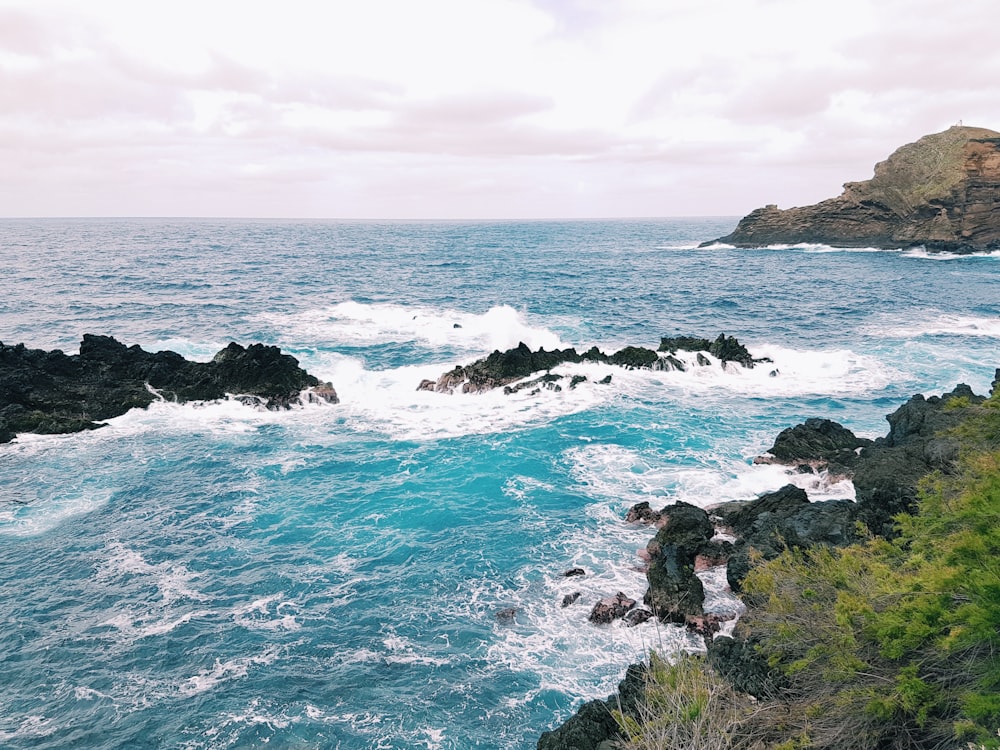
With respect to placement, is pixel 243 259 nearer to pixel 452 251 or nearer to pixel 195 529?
pixel 452 251

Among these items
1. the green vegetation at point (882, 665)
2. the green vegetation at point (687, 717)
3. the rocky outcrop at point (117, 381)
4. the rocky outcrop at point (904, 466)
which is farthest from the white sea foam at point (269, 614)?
the rocky outcrop at point (117, 381)

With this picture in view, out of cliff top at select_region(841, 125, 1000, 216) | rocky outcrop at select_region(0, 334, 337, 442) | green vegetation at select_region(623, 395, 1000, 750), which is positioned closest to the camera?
green vegetation at select_region(623, 395, 1000, 750)

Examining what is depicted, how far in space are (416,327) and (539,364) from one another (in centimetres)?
1788

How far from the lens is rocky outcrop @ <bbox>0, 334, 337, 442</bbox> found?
29812 millimetres

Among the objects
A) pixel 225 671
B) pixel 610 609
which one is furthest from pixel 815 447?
pixel 225 671

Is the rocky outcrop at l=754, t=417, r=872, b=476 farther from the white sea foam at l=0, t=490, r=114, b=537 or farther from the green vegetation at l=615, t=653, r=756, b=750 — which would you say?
the white sea foam at l=0, t=490, r=114, b=537

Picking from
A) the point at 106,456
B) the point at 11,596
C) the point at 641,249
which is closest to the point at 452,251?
the point at 641,249

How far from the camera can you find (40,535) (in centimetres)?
2008

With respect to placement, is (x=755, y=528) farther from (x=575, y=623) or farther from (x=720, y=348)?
(x=720, y=348)

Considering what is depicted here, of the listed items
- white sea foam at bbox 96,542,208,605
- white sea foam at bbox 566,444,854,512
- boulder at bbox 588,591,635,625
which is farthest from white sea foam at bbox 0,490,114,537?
white sea foam at bbox 566,444,854,512

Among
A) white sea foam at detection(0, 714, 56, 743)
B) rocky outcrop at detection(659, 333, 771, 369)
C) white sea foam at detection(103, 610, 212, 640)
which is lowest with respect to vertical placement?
white sea foam at detection(0, 714, 56, 743)

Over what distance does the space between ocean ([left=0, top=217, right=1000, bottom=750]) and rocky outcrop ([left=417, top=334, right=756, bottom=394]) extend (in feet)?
3.39

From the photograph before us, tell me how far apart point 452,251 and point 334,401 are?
104364 mm

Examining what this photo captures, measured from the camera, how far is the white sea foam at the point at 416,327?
48.0m
